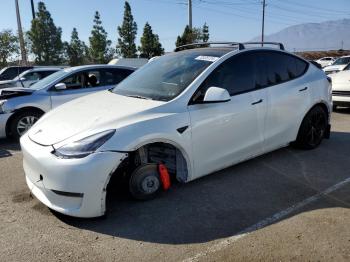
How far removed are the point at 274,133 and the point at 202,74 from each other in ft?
4.88

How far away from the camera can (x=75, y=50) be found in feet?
161

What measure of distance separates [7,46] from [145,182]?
43.1 metres

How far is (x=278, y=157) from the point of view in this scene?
17.5 feet

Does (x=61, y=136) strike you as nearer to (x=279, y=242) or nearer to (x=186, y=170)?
(x=186, y=170)

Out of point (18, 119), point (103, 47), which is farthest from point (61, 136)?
point (103, 47)

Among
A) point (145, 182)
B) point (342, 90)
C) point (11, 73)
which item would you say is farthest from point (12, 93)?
point (11, 73)

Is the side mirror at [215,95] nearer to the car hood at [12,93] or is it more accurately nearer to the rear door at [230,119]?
the rear door at [230,119]

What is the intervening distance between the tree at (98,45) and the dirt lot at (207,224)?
1673 inches

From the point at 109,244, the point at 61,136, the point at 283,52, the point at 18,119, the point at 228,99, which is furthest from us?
the point at 18,119

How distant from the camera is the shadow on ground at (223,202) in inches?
131

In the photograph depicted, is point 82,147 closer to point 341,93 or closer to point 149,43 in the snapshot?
point 341,93

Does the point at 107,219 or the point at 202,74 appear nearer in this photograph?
the point at 107,219

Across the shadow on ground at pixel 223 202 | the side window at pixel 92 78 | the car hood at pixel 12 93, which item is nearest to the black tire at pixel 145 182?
the shadow on ground at pixel 223 202

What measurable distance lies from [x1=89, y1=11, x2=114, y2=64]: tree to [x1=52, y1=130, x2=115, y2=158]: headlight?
43.1m
